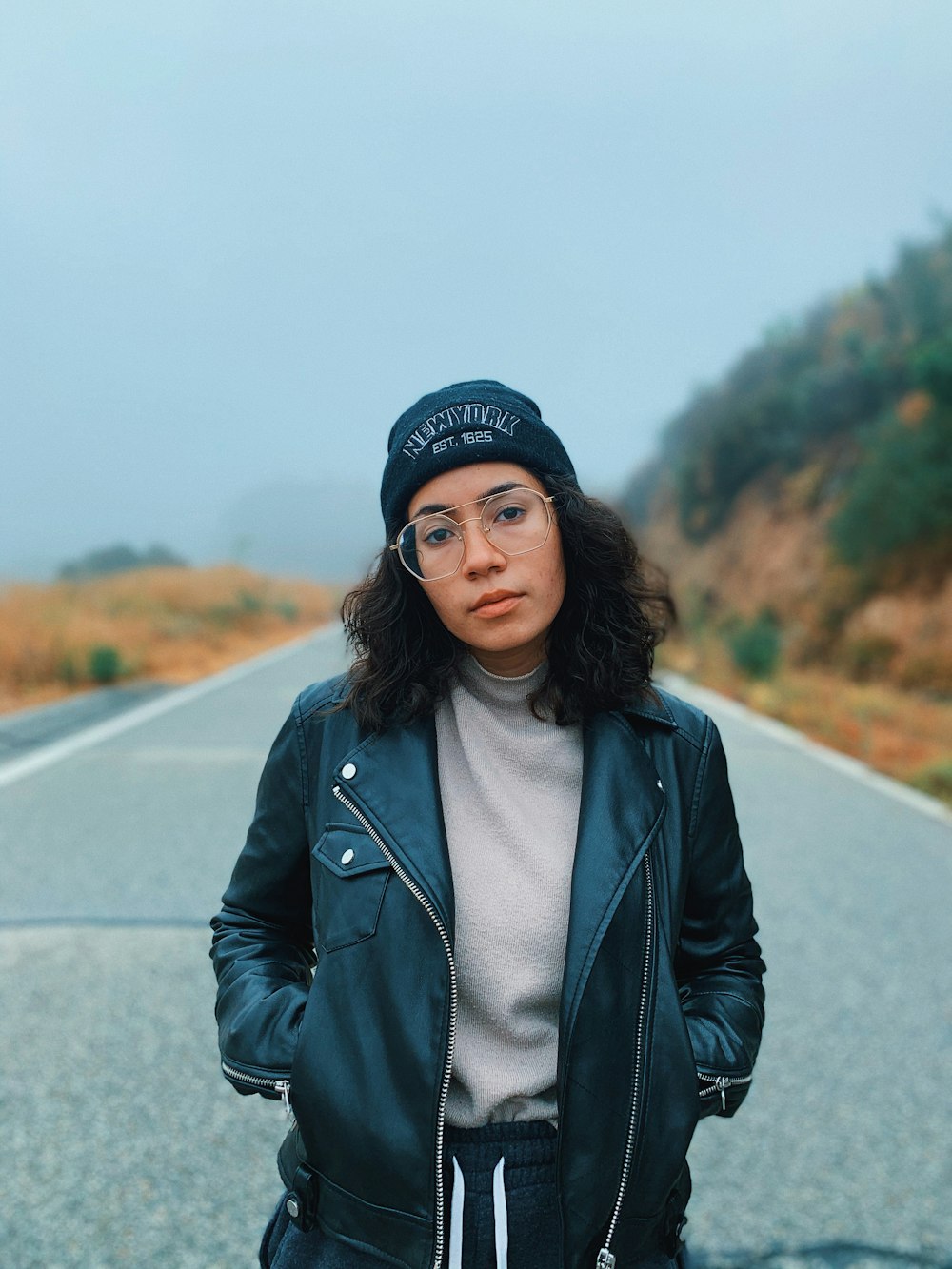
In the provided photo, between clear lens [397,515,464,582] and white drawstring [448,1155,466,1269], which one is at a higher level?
clear lens [397,515,464,582]

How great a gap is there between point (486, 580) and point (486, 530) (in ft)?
0.25

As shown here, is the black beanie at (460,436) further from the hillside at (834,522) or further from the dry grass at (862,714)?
the dry grass at (862,714)

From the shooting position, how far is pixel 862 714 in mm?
12250

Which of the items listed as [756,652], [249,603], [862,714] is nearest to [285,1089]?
[862,714]

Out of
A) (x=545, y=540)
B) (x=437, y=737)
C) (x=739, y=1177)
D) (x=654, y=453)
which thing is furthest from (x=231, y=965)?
(x=654, y=453)

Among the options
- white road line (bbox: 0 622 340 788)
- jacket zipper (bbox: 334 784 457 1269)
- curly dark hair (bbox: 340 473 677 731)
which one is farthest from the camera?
white road line (bbox: 0 622 340 788)

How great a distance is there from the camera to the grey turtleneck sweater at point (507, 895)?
64.2 inches

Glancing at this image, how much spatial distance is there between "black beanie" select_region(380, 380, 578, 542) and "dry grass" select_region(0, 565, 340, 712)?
1617 mm

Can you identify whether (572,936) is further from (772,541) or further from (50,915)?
(772,541)

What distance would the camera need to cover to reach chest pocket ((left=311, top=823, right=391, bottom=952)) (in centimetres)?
159

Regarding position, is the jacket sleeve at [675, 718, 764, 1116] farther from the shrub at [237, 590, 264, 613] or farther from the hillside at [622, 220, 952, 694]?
the shrub at [237, 590, 264, 613]

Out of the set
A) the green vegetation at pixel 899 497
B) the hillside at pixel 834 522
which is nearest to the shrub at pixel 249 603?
the hillside at pixel 834 522

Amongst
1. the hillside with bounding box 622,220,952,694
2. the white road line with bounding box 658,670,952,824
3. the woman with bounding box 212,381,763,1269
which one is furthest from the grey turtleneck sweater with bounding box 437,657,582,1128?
the hillside with bounding box 622,220,952,694

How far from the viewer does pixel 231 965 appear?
1.79 metres
